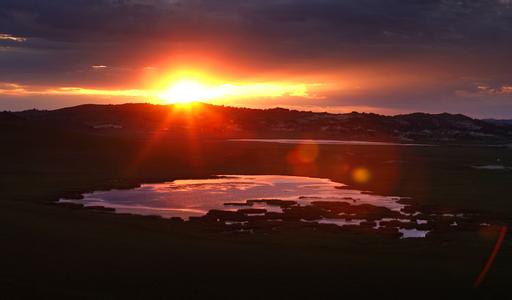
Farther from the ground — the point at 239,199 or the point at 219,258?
the point at 219,258

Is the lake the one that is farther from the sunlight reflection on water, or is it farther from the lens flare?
the lens flare

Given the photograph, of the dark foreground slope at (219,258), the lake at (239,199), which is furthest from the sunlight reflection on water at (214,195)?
the dark foreground slope at (219,258)

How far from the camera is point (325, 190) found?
2648 inches

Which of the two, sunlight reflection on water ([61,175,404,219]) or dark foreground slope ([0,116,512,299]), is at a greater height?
dark foreground slope ([0,116,512,299])

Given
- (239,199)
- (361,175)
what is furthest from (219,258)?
(361,175)

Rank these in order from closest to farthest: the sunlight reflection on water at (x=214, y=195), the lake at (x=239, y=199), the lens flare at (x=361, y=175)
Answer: the lake at (x=239, y=199) → the sunlight reflection on water at (x=214, y=195) → the lens flare at (x=361, y=175)

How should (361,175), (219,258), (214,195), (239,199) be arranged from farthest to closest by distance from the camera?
(361,175)
(214,195)
(239,199)
(219,258)

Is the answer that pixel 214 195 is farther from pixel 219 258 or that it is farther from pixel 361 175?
pixel 361 175

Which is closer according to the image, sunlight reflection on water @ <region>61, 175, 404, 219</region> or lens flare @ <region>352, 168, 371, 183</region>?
sunlight reflection on water @ <region>61, 175, 404, 219</region>

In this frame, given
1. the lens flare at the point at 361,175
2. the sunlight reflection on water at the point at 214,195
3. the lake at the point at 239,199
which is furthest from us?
the lens flare at the point at 361,175

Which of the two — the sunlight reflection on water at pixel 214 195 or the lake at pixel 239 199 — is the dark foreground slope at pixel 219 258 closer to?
the lake at pixel 239 199

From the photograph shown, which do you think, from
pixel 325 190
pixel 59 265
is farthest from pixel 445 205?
pixel 59 265

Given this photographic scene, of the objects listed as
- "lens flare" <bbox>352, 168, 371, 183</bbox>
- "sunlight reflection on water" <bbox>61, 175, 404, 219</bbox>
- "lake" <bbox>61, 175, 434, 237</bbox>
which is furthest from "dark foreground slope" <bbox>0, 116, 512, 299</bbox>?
"lens flare" <bbox>352, 168, 371, 183</bbox>

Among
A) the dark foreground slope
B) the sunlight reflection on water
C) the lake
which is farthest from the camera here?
the sunlight reflection on water
